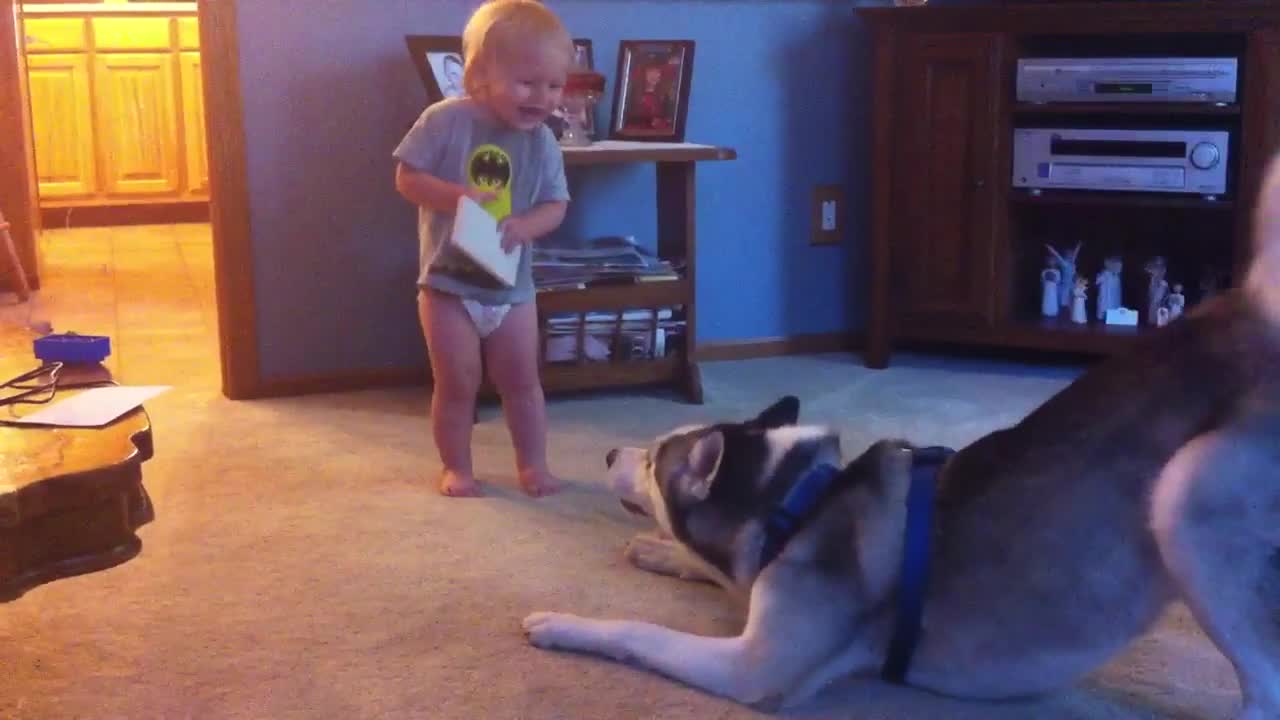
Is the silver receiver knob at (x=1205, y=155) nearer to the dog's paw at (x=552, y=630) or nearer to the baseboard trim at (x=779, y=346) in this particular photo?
the baseboard trim at (x=779, y=346)

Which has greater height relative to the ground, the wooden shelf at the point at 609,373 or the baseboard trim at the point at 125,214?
the baseboard trim at the point at 125,214

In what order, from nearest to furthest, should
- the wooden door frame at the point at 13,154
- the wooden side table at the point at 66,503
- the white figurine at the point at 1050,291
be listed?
the wooden side table at the point at 66,503 < the white figurine at the point at 1050,291 < the wooden door frame at the point at 13,154

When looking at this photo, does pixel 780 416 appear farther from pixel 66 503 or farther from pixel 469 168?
pixel 66 503

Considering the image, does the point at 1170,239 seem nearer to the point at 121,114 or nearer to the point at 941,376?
the point at 941,376

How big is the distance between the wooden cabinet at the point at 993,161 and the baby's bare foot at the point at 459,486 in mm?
1408

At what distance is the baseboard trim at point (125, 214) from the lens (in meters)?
6.51

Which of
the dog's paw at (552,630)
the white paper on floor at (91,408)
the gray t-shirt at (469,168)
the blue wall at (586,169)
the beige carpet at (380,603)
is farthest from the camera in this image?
the blue wall at (586,169)

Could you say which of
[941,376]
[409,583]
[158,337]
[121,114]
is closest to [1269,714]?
[409,583]

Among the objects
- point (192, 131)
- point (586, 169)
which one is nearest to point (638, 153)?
point (586, 169)

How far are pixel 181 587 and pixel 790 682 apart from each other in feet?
3.18

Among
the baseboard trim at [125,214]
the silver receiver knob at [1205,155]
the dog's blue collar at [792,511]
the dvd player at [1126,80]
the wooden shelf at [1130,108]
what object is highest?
the dvd player at [1126,80]

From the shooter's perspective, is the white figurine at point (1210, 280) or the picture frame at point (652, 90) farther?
the white figurine at point (1210, 280)

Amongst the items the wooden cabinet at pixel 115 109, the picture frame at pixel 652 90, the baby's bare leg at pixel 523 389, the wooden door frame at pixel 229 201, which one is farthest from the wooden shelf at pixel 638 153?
the wooden cabinet at pixel 115 109

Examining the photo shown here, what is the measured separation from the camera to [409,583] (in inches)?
80.3
